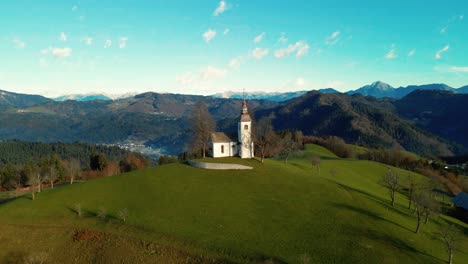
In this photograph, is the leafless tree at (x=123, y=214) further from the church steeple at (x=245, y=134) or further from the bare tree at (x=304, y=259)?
the church steeple at (x=245, y=134)

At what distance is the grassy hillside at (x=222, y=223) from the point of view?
43.1m

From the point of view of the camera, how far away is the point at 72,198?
63625mm

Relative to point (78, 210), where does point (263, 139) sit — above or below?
above

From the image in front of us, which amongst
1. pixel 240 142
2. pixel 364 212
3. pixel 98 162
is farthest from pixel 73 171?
pixel 364 212

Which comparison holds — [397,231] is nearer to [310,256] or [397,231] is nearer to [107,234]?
[310,256]

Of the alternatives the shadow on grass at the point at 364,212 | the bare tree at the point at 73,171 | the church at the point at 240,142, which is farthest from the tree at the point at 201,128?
the shadow on grass at the point at 364,212

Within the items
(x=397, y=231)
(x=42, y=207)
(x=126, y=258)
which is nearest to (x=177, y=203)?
(x=126, y=258)

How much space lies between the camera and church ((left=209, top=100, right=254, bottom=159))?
79.5 m

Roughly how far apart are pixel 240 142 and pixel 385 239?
4134 cm

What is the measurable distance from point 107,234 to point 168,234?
31.1ft

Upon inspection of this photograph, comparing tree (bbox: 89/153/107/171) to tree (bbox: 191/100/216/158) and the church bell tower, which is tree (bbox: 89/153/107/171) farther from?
the church bell tower

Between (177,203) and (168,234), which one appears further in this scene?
(177,203)

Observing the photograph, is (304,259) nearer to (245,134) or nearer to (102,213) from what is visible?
(102,213)

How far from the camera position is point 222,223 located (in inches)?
1978
